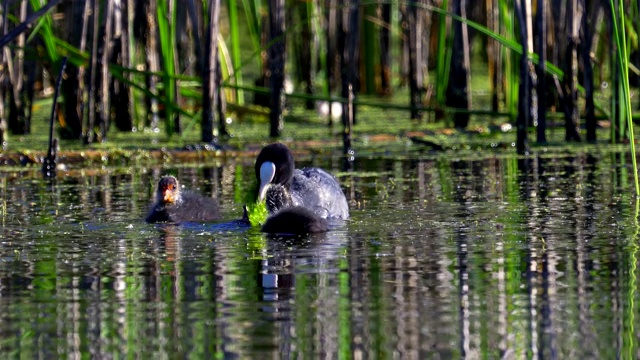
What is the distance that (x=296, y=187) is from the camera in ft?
24.0

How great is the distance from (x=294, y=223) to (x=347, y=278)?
4.37ft

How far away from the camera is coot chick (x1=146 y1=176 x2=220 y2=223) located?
7062 millimetres

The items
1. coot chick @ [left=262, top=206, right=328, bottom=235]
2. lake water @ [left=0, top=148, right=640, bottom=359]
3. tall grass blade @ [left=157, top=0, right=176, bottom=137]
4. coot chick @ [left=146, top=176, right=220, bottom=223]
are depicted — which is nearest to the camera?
lake water @ [left=0, top=148, right=640, bottom=359]

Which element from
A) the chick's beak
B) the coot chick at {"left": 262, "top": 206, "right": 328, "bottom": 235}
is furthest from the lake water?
the chick's beak

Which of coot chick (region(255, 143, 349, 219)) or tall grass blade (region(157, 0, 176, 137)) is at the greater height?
tall grass blade (region(157, 0, 176, 137))

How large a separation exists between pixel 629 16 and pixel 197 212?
4.65 meters

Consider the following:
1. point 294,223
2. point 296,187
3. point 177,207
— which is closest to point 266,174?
point 296,187

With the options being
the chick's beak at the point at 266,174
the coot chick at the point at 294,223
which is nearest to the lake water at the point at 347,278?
the coot chick at the point at 294,223

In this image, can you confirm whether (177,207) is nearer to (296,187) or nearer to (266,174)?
(266,174)

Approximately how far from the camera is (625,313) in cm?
436

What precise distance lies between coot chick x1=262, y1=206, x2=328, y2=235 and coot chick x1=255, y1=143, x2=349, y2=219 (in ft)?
1.38

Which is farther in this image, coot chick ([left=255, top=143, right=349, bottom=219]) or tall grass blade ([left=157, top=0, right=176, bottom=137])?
tall grass blade ([left=157, top=0, right=176, bottom=137])

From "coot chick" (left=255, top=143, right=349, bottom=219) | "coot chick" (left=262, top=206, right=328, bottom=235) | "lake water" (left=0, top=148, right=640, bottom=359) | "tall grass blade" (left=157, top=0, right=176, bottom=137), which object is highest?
"tall grass blade" (left=157, top=0, right=176, bottom=137)

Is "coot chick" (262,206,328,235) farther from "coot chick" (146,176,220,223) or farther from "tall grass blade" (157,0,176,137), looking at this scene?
"tall grass blade" (157,0,176,137)
